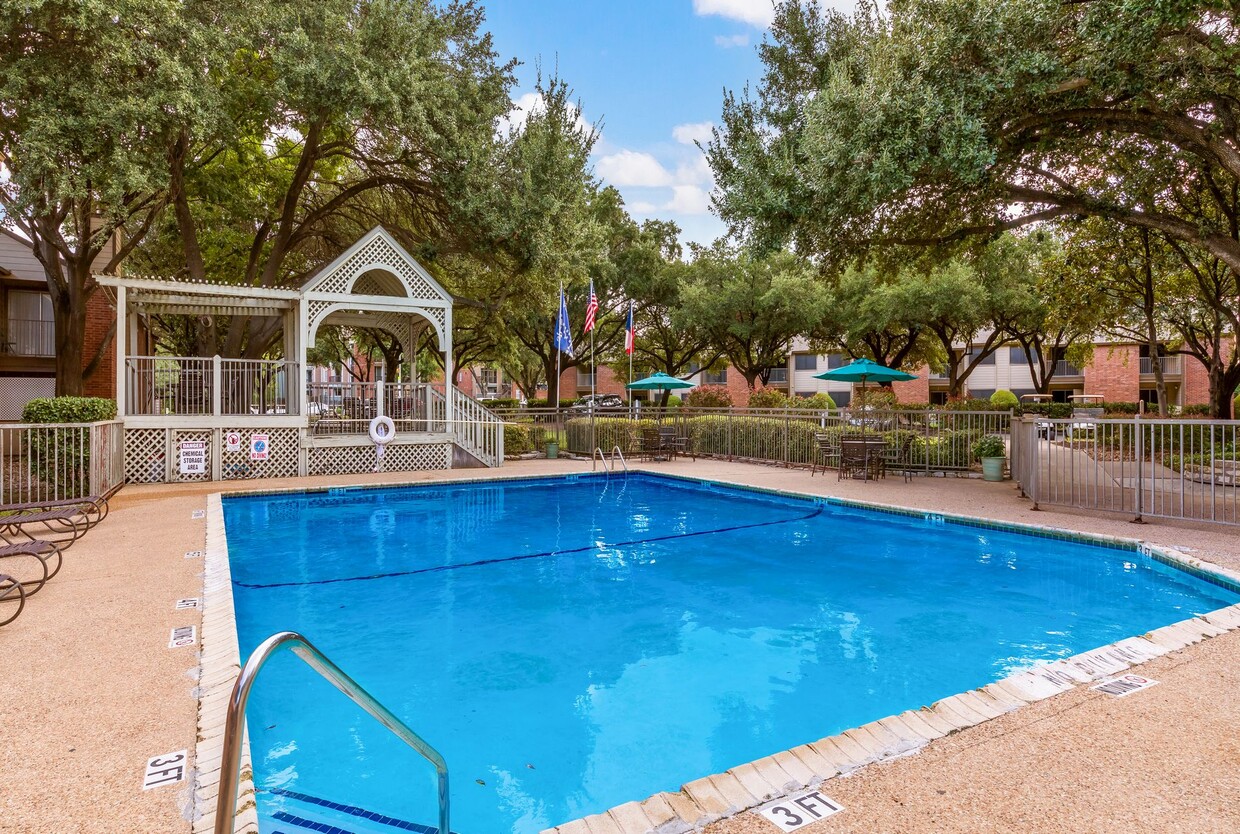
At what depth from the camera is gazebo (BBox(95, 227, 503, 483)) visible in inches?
503

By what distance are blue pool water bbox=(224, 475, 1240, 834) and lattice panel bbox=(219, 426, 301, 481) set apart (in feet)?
12.8

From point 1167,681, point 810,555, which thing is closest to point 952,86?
point 810,555

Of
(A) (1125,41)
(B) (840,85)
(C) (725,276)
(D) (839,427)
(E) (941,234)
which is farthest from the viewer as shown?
(C) (725,276)

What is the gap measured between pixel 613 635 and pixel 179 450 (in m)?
11.4

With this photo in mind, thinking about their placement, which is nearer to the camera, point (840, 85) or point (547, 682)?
point (547, 682)

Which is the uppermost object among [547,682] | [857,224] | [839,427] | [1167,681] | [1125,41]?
[1125,41]

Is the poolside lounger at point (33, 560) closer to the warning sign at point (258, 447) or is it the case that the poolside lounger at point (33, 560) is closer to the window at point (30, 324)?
the warning sign at point (258, 447)

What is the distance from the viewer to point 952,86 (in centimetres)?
784

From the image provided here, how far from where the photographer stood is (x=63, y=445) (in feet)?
32.3

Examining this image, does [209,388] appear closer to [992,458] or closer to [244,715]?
[244,715]

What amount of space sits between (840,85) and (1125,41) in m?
3.10

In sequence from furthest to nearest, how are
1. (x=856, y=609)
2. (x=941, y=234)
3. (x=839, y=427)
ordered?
(x=839, y=427)
(x=941, y=234)
(x=856, y=609)

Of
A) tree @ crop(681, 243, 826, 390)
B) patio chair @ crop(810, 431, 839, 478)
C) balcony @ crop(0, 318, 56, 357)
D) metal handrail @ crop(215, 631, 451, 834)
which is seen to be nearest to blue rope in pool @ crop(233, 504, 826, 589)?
patio chair @ crop(810, 431, 839, 478)

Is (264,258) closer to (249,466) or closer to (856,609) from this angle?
(249,466)
